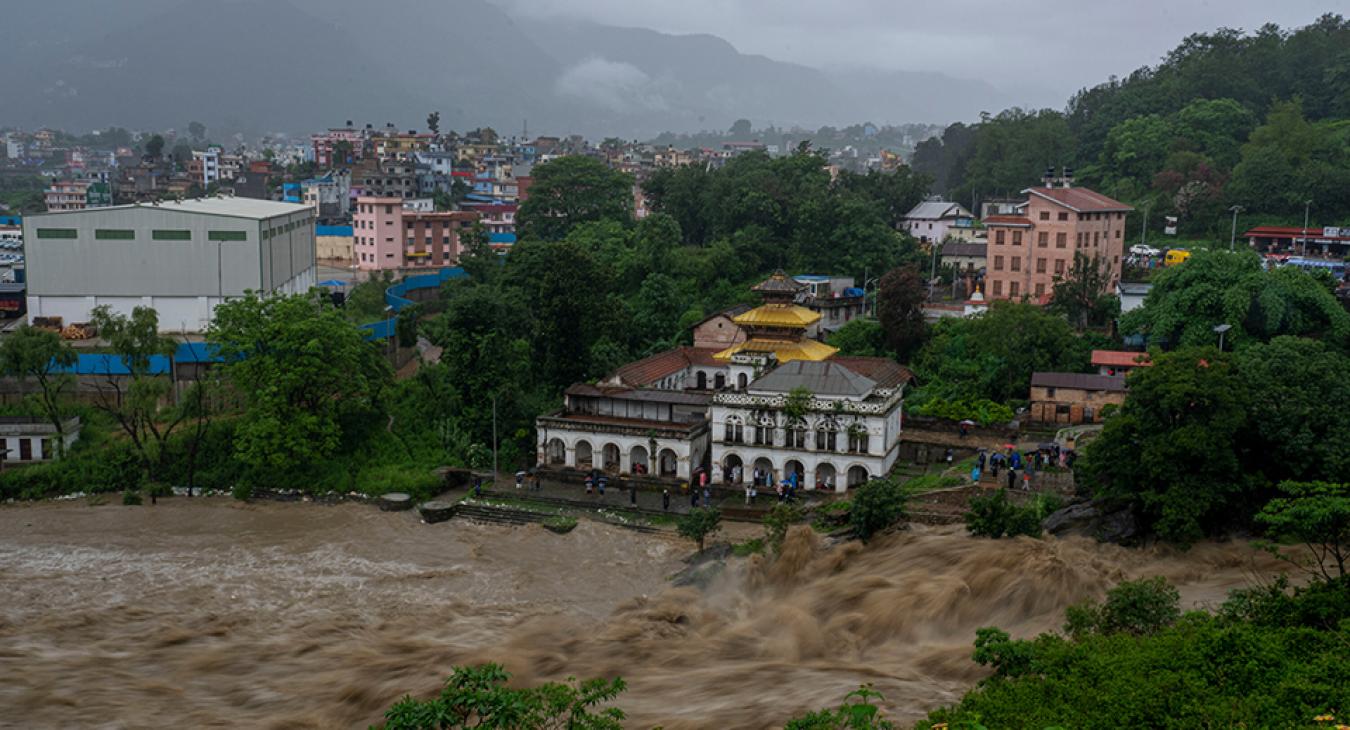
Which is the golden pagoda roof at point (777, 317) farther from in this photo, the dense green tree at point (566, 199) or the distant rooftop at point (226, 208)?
the dense green tree at point (566, 199)

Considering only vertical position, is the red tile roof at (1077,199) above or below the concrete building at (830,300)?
above

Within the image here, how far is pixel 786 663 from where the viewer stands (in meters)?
19.0

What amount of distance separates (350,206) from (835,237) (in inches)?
1520

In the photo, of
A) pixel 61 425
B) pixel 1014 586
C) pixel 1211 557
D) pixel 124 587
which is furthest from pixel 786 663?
pixel 61 425

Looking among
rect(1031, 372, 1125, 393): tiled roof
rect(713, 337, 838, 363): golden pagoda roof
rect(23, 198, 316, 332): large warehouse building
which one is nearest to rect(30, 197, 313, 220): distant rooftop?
rect(23, 198, 316, 332): large warehouse building

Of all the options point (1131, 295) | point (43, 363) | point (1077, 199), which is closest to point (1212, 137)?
point (1077, 199)

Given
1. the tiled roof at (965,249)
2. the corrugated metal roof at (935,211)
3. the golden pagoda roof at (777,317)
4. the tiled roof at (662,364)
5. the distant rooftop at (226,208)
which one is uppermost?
the corrugated metal roof at (935,211)

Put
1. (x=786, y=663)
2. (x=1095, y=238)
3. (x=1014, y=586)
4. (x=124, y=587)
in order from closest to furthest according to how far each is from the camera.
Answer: (x=786, y=663), (x=1014, y=586), (x=124, y=587), (x=1095, y=238)

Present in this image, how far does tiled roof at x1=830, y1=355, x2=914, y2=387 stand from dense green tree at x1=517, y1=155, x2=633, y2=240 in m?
25.4

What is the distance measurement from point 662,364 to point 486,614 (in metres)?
12.6

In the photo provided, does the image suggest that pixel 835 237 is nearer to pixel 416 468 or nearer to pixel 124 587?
pixel 416 468

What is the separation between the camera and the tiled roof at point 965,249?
4691 cm

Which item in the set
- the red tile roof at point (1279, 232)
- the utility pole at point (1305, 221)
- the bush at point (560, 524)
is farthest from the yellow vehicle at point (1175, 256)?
the bush at point (560, 524)

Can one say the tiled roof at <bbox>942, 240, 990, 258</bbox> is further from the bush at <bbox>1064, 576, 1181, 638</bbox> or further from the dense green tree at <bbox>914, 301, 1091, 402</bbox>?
the bush at <bbox>1064, 576, 1181, 638</bbox>
